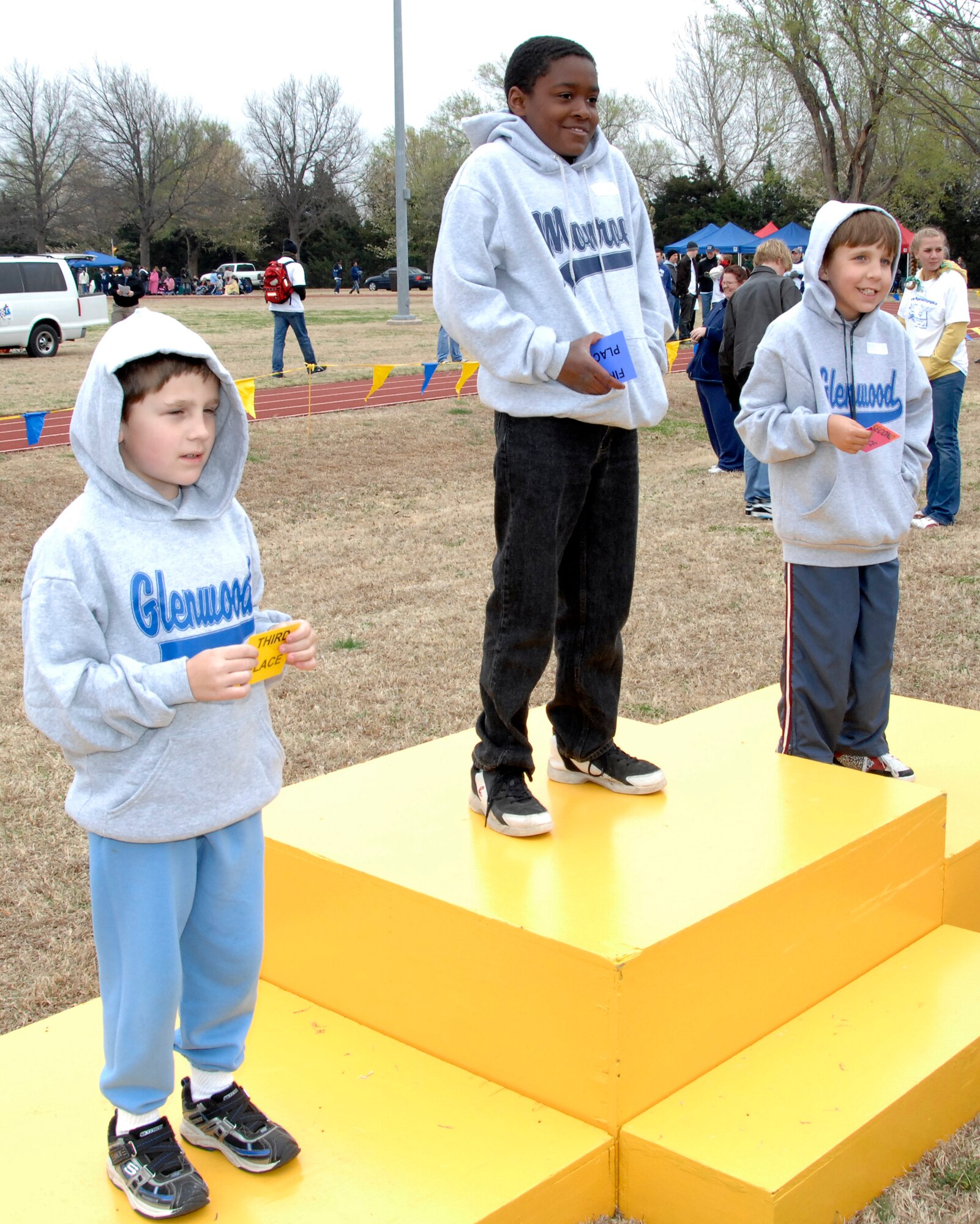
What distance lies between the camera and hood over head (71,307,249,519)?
1.96 metres

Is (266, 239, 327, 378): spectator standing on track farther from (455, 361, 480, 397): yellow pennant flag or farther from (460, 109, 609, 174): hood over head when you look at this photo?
(460, 109, 609, 174): hood over head

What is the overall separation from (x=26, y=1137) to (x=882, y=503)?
2.61m

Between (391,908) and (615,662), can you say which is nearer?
(391,908)

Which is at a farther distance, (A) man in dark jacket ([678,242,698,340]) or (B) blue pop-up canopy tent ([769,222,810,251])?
(B) blue pop-up canopy tent ([769,222,810,251])

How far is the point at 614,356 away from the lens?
101 inches

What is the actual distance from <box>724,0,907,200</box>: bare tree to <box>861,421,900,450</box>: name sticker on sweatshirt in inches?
897

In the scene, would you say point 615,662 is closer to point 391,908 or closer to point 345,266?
point 391,908

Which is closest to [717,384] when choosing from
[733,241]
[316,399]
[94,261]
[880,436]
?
[316,399]

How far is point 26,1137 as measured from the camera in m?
2.27

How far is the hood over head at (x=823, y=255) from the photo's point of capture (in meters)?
3.40

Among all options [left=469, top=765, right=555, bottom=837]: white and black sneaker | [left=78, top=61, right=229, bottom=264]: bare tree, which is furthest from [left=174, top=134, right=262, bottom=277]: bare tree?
[left=469, top=765, right=555, bottom=837]: white and black sneaker

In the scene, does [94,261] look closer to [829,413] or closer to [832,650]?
[829,413]

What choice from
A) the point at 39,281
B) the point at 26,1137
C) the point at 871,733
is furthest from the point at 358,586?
the point at 39,281

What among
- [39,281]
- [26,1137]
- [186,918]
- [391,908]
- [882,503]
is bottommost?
[26,1137]
